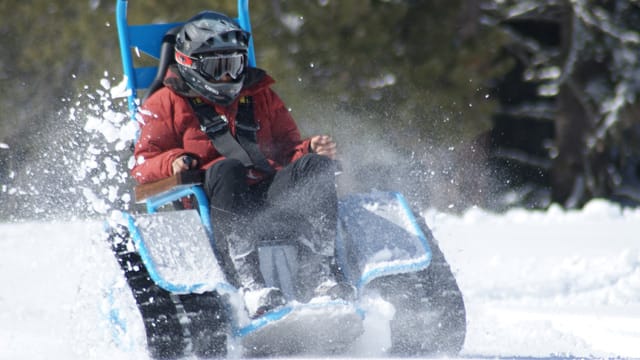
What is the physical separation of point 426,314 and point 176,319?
3.55ft

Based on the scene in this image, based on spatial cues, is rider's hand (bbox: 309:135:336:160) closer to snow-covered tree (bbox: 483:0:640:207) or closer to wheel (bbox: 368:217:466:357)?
wheel (bbox: 368:217:466:357)

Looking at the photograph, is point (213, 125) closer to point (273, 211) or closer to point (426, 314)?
point (273, 211)

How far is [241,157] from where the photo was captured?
5270 mm

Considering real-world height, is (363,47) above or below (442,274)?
below

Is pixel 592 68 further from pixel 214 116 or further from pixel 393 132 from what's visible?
pixel 214 116

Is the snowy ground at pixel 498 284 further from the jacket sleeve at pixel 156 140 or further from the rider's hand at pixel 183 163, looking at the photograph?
the rider's hand at pixel 183 163

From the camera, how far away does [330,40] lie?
519 inches

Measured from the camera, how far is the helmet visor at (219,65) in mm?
5344

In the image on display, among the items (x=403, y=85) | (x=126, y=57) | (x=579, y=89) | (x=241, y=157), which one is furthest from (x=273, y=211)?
(x=579, y=89)

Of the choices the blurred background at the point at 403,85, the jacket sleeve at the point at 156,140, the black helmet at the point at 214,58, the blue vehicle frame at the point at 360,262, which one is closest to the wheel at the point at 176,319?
the blue vehicle frame at the point at 360,262

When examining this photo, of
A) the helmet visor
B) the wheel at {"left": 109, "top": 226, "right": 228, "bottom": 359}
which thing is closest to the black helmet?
the helmet visor

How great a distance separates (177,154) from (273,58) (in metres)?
8.02

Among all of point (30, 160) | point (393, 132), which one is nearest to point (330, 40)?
point (393, 132)

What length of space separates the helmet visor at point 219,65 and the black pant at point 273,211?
23.9 inches
